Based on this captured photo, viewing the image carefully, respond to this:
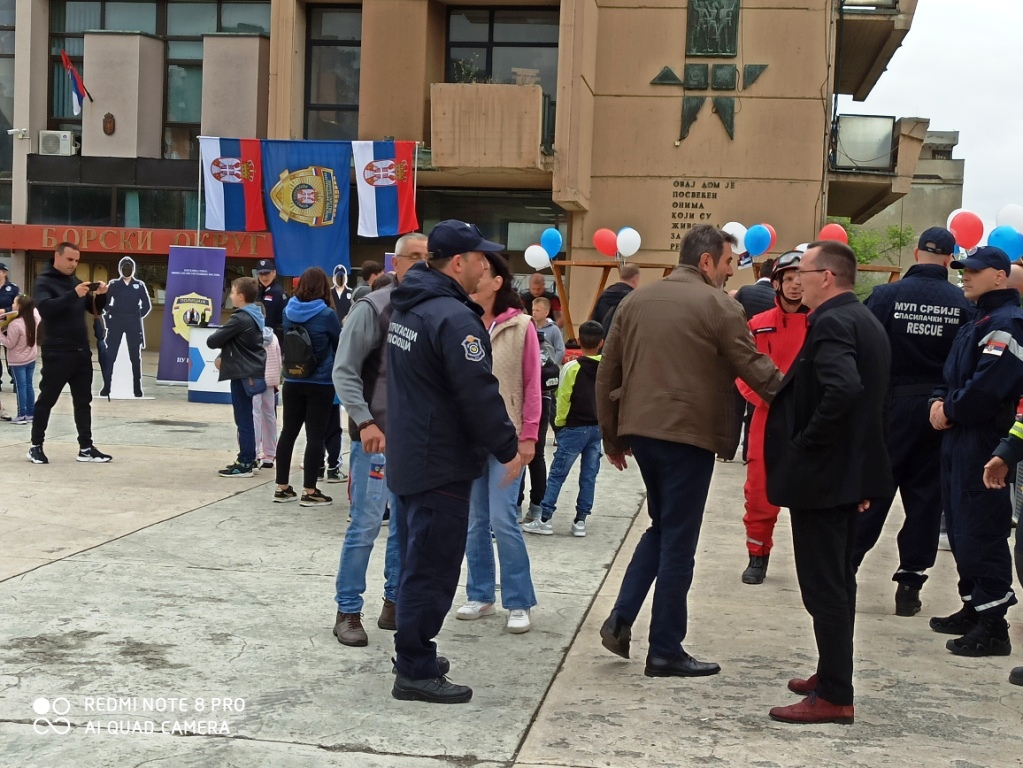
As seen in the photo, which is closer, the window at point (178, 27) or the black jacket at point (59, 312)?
the black jacket at point (59, 312)

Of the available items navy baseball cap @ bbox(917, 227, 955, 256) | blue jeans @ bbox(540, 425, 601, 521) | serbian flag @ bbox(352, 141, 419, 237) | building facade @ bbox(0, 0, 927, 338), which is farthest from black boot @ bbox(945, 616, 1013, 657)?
building facade @ bbox(0, 0, 927, 338)

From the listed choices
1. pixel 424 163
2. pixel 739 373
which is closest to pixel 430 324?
pixel 739 373

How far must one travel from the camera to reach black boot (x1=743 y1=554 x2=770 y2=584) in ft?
23.9

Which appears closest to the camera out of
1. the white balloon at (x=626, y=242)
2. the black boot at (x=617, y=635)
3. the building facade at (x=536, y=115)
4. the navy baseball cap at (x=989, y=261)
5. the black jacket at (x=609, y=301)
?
the black boot at (x=617, y=635)

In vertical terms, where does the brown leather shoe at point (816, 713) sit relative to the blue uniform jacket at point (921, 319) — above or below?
below

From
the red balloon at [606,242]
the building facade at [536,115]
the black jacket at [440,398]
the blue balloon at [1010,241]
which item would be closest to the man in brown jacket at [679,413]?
the black jacket at [440,398]

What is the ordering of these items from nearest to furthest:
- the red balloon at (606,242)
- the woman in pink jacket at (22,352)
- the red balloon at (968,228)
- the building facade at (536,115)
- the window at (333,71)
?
the red balloon at (968,228)
the woman in pink jacket at (22,352)
the red balloon at (606,242)
the building facade at (536,115)
the window at (333,71)

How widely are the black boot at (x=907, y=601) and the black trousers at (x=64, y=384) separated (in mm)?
7669

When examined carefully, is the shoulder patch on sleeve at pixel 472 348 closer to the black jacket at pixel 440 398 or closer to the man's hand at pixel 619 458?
the black jacket at pixel 440 398

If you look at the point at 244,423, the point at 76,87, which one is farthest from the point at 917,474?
the point at 76,87

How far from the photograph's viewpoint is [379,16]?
23797 mm

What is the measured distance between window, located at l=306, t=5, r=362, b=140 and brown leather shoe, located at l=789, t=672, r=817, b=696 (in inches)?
845

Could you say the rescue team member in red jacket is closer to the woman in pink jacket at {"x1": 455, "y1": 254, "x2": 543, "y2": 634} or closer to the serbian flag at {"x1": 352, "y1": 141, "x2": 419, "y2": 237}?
the woman in pink jacket at {"x1": 455, "y1": 254, "x2": 543, "y2": 634}

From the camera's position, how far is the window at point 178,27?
27.6 meters
